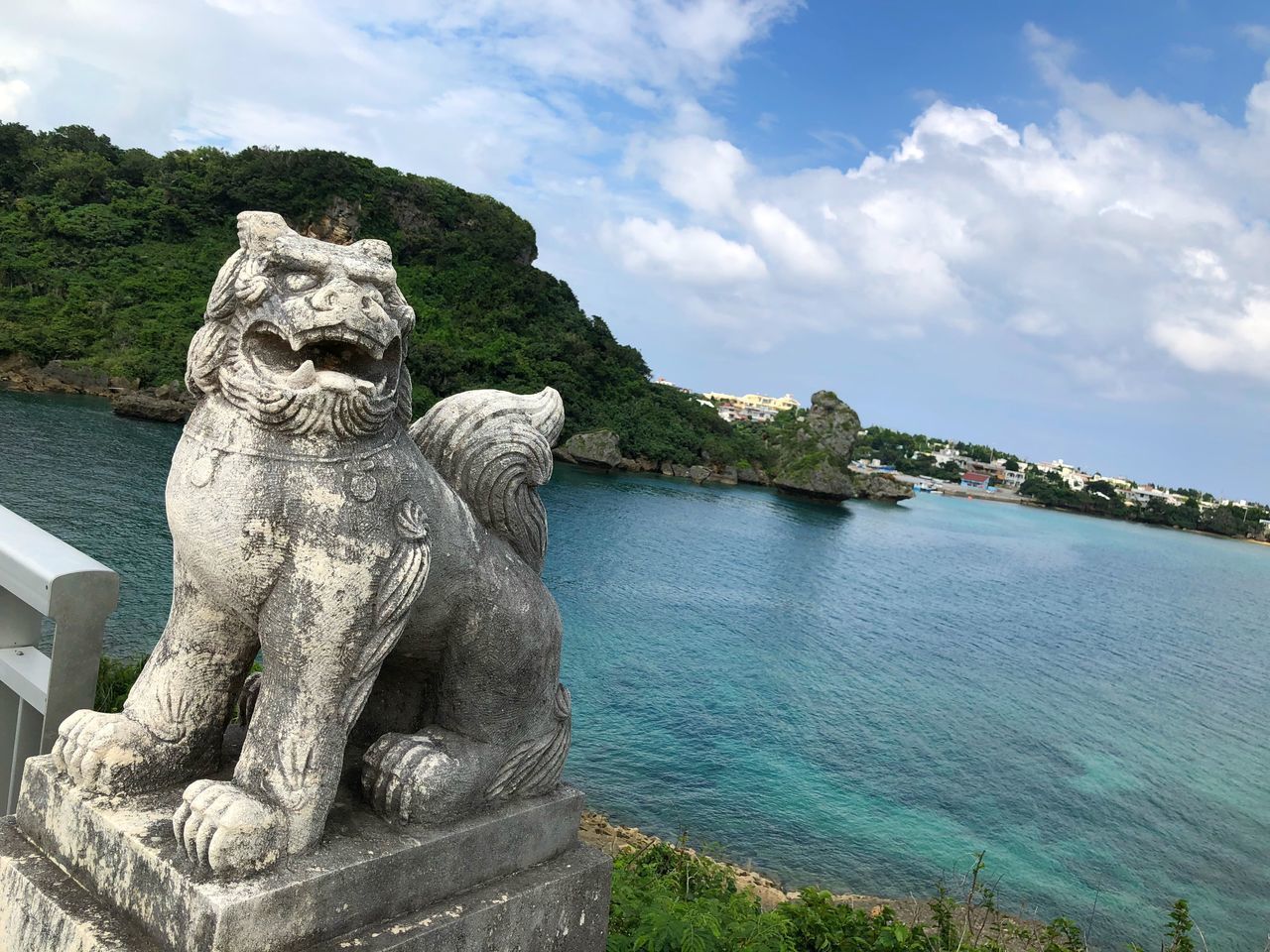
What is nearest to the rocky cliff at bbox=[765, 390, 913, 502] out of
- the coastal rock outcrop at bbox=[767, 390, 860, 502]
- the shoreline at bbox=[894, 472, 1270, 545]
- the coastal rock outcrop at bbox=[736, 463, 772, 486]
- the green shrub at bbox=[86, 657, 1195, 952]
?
the coastal rock outcrop at bbox=[767, 390, 860, 502]

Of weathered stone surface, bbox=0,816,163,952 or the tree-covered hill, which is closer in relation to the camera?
weathered stone surface, bbox=0,816,163,952

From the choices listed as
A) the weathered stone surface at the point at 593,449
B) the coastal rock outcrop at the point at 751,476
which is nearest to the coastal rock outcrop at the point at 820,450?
the coastal rock outcrop at the point at 751,476

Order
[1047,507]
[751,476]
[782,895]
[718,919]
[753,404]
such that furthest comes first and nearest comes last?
[753,404] < [1047,507] < [751,476] < [782,895] < [718,919]

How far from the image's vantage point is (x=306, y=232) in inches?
1163

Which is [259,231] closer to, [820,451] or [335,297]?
[335,297]

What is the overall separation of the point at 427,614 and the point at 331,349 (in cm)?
66

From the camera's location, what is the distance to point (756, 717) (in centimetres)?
1316

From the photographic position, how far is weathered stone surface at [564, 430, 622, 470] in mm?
45891

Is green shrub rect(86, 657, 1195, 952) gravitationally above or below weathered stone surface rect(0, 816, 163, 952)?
below

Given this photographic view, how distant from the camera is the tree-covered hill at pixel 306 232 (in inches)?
1388

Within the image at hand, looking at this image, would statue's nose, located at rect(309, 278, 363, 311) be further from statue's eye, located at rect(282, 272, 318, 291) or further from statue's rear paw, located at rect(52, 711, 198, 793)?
statue's rear paw, located at rect(52, 711, 198, 793)

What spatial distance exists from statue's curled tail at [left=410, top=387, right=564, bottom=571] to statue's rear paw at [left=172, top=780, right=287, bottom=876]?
853 mm

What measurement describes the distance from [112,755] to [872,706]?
13973 mm

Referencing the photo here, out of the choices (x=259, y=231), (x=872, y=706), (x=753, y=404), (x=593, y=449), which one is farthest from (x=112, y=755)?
(x=753, y=404)
